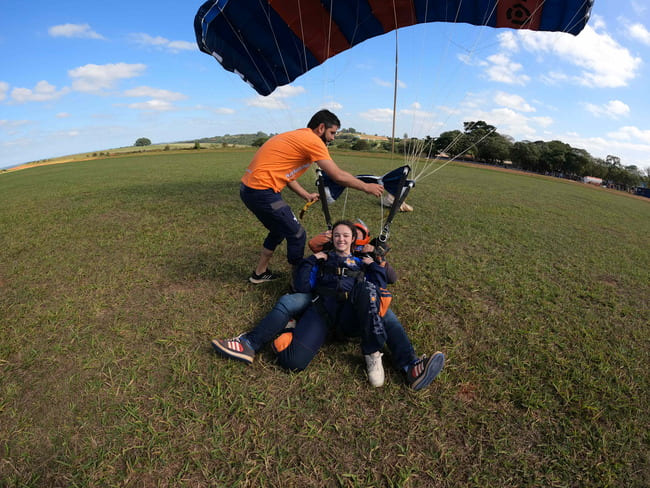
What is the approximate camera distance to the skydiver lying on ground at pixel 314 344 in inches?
99.9

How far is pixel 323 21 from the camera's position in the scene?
5.36 metres

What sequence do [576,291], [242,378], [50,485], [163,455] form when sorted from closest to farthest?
1. [50,485]
2. [163,455]
3. [242,378]
4. [576,291]

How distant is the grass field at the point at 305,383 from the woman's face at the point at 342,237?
945mm

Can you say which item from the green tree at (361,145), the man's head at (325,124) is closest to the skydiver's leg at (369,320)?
the man's head at (325,124)

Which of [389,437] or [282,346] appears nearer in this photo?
[389,437]

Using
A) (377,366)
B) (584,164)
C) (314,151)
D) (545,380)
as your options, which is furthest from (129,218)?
(584,164)

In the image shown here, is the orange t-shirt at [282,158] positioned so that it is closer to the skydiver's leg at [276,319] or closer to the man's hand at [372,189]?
the man's hand at [372,189]

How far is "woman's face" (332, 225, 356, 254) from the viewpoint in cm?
307

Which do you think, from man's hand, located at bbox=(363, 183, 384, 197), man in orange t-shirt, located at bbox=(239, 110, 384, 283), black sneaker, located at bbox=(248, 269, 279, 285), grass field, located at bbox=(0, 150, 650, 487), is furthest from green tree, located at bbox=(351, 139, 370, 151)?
man's hand, located at bbox=(363, 183, 384, 197)

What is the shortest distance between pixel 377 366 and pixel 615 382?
2.06 meters

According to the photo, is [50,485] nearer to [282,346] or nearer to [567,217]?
[282,346]

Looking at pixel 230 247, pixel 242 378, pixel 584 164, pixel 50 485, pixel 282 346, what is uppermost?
pixel 584 164

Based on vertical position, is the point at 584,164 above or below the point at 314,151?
above

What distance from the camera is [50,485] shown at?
72.6 inches
